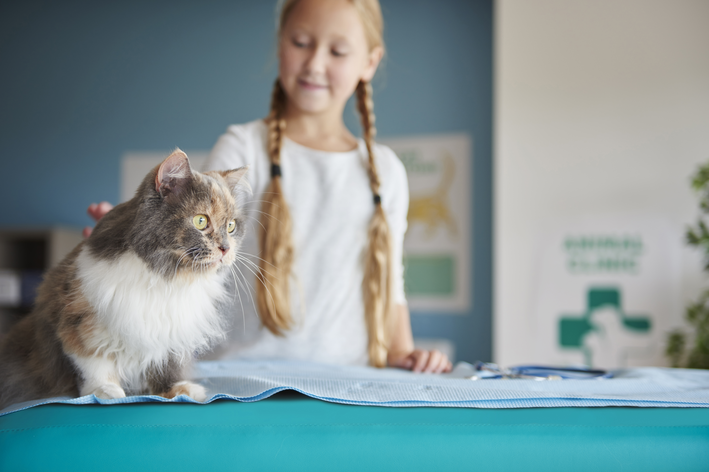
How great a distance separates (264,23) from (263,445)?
10.2ft

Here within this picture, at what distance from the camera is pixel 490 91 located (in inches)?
113

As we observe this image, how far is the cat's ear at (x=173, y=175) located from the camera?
0.49 meters

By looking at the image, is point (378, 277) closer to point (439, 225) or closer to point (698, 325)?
point (698, 325)

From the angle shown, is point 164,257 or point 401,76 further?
point 401,76

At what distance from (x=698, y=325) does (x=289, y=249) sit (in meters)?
1.76

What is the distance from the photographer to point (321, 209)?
1.13m

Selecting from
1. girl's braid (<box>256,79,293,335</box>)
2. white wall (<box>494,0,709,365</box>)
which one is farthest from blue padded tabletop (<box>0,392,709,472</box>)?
white wall (<box>494,0,709,365</box>)

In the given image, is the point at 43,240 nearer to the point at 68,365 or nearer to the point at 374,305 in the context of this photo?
the point at 374,305

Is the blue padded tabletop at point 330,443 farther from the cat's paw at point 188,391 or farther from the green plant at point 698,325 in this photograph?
the green plant at point 698,325

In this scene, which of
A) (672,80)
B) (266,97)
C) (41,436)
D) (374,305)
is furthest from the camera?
(266,97)

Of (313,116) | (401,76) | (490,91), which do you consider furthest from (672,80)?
(313,116)

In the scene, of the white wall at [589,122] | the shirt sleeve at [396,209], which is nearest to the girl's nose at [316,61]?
the shirt sleeve at [396,209]

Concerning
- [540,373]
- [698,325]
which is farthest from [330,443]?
[698,325]

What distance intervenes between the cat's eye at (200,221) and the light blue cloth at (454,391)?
0.18 meters
